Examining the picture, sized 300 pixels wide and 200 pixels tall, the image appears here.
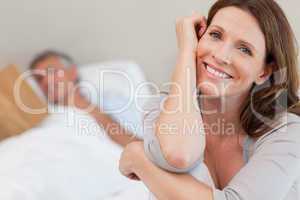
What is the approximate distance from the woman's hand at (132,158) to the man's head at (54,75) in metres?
1.03

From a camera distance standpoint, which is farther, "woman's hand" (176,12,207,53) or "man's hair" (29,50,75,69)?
"man's hair" (29,50,75,69)

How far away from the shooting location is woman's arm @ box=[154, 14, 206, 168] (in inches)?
37.4

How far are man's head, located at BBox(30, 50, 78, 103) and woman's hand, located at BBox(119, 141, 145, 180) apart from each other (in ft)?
3.37

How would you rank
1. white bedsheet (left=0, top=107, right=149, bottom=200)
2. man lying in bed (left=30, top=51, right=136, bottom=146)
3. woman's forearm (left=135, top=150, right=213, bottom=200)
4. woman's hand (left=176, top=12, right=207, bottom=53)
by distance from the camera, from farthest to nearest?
man lying in bed (left=30, top=51, right=136, bottom=146) < white bedsheet (left=0, top=107, right=149, bottom=200) < woman's hand (left=176, top=12, right=207, bottom=53) < woman's forearm (left=135, top=150, right=213, bottom=200)

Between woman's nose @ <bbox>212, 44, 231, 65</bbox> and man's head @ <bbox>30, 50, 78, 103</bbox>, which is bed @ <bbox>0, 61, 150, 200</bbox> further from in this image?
woman's nose @ <bbox>212, 44, 231, 65</bbox>

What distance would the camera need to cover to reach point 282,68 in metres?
→ 0.98

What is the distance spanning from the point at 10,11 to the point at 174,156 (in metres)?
1.46

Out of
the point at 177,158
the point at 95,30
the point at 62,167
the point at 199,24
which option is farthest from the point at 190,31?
the point at 95,30

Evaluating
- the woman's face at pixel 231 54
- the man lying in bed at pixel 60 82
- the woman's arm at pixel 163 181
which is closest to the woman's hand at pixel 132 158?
the woman's arm at pixel 163 181

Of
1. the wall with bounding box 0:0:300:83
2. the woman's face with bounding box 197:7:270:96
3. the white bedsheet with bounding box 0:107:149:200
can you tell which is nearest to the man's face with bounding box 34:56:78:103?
the wall with bounding box 0:0:300:83

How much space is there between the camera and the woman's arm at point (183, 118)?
95 centimetres

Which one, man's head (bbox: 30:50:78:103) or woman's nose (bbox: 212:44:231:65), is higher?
woman's nose (bbox: 212:44:231:65)

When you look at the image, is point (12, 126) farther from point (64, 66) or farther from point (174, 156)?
point (174, 156)

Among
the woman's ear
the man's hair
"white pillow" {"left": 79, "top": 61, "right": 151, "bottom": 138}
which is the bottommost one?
"white pillow" {"left": 79, "top": 61, "right": 151, "bottom": 138}
